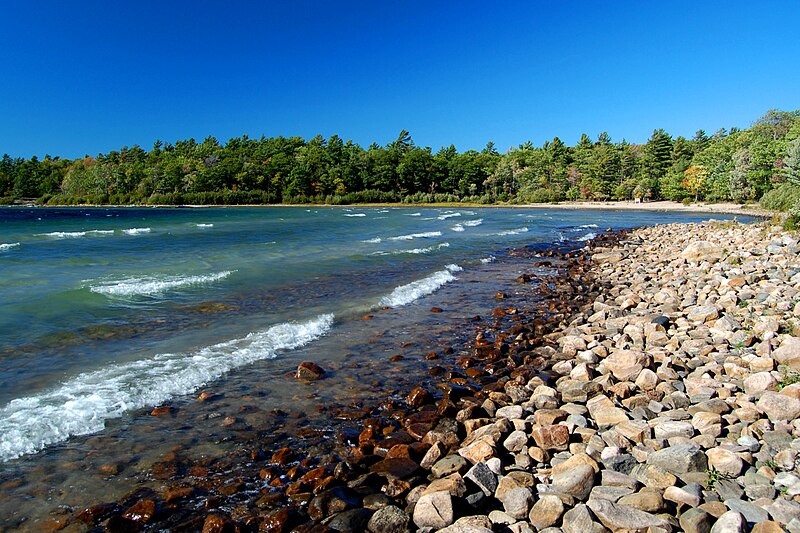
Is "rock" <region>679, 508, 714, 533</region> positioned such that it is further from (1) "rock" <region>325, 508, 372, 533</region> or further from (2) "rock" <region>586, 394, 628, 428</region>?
(1) "rock" <region>325, 508, 372, 533</region>

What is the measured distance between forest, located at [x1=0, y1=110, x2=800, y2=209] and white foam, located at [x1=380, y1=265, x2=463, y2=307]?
64645mm

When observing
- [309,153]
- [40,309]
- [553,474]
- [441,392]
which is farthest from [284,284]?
[309,153]

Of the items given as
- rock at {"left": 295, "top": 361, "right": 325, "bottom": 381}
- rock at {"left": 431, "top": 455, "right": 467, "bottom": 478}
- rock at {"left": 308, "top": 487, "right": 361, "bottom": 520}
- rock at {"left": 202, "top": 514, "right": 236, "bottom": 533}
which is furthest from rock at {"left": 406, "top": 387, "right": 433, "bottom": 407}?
rock at {"left": 202, "top": 514, "right": 236, "bottom": 533}

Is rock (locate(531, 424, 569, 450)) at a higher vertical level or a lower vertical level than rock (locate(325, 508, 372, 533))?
higher

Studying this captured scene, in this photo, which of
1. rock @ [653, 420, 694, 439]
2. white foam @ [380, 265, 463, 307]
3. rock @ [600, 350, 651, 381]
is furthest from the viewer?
white foam @ [380, 265, 463, 307]

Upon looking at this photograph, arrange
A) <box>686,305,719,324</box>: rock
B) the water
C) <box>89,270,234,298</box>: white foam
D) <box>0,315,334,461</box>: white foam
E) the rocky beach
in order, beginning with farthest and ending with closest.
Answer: <box>89,270,234,298</box>: white foam
<box>686,305,719,324</box>: rock
<box>0,315,334,461</box>: white foam
the water
the rocky beach

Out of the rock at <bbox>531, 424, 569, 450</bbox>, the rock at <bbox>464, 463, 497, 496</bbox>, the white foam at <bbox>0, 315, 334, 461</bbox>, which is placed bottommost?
the white foam at <bbox>0, 315, 334, 461</bbox>

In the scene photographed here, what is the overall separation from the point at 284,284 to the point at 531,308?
8110 mm

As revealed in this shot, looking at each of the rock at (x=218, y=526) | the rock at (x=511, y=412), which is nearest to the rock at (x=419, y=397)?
the rock at (x=511, y=412)

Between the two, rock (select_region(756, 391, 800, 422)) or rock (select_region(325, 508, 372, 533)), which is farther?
rock (select_region(756, 391, 800, 422))

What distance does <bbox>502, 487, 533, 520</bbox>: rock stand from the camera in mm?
3727

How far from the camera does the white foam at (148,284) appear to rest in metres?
14.0

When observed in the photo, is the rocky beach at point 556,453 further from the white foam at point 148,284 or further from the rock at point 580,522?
the white foam at point 148,284

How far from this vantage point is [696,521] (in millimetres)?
3295
